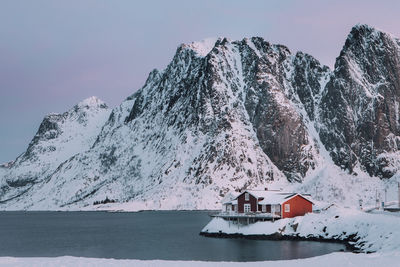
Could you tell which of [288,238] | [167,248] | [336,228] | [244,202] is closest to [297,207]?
[244,202]

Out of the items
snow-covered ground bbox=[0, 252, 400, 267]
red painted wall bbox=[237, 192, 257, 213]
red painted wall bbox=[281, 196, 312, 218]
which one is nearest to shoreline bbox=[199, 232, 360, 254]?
red painted wall bbox=[281, 196, 312, 218]

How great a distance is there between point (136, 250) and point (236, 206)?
127 ft

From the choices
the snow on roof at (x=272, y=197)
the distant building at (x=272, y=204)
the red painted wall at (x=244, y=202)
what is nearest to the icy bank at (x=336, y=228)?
the distant building at (x=272, y=204)

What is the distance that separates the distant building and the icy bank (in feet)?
11.7

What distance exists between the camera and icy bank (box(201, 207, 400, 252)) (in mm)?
→ 69500

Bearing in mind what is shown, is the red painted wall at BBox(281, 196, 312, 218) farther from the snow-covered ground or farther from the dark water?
the snow-covered ground

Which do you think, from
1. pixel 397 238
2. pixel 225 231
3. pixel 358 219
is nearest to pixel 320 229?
pixel 358 219

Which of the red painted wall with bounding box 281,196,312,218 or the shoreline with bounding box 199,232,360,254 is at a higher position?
the red painted wall with bounding box 281,196,312,218

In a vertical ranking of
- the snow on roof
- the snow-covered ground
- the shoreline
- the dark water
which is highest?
the snow on roof

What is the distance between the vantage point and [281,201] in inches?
3986

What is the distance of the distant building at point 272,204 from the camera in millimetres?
101062

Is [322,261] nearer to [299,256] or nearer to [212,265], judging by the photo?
[212,265]

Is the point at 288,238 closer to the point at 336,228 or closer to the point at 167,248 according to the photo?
the point at 336,228

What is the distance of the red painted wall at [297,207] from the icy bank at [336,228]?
5673 mm
